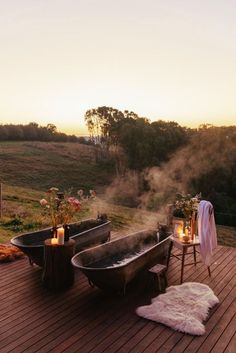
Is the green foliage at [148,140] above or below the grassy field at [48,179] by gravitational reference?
above

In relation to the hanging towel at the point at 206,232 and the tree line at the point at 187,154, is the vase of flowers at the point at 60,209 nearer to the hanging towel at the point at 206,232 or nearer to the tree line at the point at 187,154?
the hanging towel at the point at 206,232

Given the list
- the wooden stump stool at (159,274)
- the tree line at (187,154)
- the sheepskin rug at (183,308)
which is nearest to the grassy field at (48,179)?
the tree line at (187,154)

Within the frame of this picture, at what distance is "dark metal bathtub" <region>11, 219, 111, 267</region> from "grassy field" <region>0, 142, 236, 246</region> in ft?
7.63

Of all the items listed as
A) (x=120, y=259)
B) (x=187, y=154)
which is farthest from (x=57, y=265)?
(x=187, y=154)

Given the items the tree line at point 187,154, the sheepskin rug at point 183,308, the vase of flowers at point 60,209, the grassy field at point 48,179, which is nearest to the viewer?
the sheepskin rug at point 183,308

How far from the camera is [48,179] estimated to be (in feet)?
77.2

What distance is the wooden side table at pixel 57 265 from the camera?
4684mm

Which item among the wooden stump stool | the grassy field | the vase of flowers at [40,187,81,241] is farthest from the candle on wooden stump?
the grassy field

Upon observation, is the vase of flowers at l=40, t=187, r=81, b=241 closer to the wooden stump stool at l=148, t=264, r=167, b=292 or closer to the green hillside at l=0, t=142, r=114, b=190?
the wooden stump stool at l=148, t=264, r=167, b=292

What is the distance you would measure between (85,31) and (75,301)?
6051 millimetres

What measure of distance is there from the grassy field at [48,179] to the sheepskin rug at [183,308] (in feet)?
A: 15.7

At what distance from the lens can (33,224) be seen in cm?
857

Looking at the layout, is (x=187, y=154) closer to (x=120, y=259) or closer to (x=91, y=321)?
(x=120, y=259)

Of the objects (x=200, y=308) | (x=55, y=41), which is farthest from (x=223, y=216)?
(x=200, y=308)
